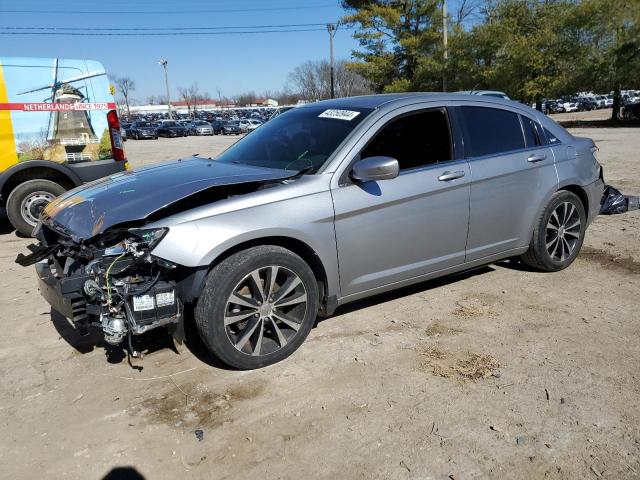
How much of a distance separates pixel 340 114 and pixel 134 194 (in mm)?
1687

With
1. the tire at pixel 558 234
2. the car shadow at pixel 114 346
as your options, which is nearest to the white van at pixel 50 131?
the car shadow at pixel 114 346

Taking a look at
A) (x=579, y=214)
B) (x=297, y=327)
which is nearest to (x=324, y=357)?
(x=297, y=327)

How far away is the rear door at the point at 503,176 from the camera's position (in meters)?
4.24

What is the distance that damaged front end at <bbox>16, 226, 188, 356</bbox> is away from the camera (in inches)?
119

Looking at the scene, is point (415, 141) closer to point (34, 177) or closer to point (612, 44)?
point (34, 177)

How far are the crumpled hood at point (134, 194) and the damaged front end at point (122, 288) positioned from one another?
4.8 inches

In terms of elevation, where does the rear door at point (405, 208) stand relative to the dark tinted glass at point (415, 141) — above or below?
below

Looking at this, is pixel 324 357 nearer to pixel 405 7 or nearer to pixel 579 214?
pixel 579 214

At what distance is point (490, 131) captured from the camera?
14.5 ft

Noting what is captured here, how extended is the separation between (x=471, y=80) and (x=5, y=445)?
38.1 meters

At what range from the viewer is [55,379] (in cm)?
338

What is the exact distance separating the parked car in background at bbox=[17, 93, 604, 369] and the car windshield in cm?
2

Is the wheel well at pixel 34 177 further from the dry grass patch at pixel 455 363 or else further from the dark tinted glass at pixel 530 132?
the dark tinted glass at pixel 530 132

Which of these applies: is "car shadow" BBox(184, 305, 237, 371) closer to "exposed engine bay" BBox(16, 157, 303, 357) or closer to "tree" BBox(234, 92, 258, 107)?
"exposed engine bay" BBox(16, 157, 303, 357)
